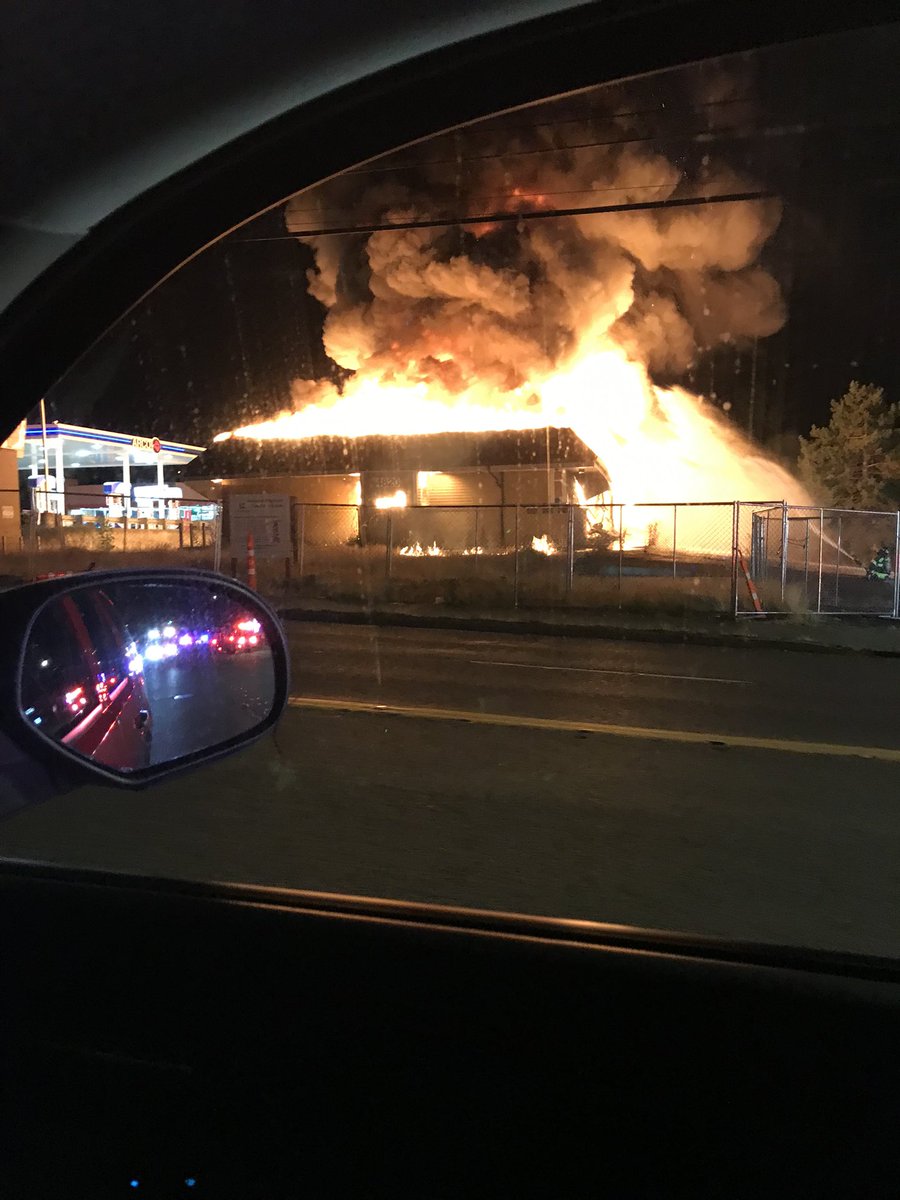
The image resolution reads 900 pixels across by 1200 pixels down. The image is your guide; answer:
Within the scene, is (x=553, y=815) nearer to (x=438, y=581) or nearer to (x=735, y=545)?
(x=735, y=545)

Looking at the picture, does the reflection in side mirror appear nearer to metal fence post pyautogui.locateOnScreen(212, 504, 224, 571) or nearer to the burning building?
metal fence post pyautogui.locateOnScreen(212, 504, 224, 571)

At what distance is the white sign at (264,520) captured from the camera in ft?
61.5

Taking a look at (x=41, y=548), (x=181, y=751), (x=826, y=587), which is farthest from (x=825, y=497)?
(x=181, y=751)

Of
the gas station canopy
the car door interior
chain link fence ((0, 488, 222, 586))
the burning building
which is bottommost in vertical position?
the car door interior

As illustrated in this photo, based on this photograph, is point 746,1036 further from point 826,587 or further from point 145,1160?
point 826,587

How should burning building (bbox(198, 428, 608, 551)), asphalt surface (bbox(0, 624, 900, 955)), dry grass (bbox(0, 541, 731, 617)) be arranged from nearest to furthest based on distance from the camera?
asphalt surface (bbox(0, 624, 900, 955)) → dry grass (bbox(0, 541, 731, 617)) → burning building (bbox(198, 428, 608, 551))

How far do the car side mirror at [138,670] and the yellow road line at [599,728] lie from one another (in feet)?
14.2

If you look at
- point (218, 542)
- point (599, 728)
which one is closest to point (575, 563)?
point (218, 542)

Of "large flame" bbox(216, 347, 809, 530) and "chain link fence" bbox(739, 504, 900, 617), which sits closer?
"chain link fence" bbox(739, 504, 900, 617)

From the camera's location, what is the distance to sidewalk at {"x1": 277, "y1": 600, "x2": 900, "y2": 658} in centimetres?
1393

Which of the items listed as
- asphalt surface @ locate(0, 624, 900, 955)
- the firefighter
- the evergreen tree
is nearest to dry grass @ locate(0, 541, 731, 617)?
the firefighter

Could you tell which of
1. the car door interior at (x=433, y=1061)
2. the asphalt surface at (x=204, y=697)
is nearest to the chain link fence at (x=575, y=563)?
the asphalt surface at (x=204, y=697)

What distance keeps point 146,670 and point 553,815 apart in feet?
9.58

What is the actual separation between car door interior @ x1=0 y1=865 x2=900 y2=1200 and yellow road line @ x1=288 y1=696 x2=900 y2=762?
4766mm
